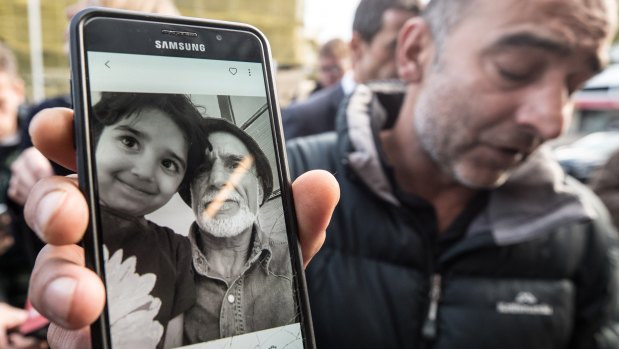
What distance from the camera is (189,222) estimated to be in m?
0.86

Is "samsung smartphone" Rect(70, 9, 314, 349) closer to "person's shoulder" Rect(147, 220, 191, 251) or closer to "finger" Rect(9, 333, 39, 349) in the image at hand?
"person's shoulder" Rect(147, 220, 191, 251)

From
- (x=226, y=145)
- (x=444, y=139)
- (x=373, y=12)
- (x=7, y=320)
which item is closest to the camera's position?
(x=226, y=145)

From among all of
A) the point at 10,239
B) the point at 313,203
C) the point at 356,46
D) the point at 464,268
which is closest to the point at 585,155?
the point at 356,46

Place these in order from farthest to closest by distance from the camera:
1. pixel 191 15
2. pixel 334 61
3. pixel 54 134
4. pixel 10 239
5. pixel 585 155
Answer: pixel 191 15, pixel 585 155, pixel 334 61, pixel 10 239, pixel 54 134

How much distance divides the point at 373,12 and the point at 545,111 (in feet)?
5.95

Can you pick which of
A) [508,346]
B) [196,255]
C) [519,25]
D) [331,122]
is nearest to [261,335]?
[196,255]

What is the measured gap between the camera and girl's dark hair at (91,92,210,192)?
0.86 meters

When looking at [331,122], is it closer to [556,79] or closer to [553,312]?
[556,79]

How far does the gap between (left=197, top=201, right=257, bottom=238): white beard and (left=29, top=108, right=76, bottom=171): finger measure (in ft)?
0.84

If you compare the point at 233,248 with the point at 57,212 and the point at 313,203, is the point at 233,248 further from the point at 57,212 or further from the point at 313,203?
the point at 57,212

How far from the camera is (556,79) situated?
1695mm

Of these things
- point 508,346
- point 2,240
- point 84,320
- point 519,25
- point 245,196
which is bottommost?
point 508,346

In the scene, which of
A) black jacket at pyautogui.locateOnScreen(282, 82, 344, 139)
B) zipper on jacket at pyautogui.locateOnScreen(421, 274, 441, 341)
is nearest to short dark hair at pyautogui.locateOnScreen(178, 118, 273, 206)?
zipper on jacket at pyautogui.locateOnScreen(421, 274, 441, 341)

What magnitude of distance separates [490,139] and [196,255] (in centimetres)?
122
